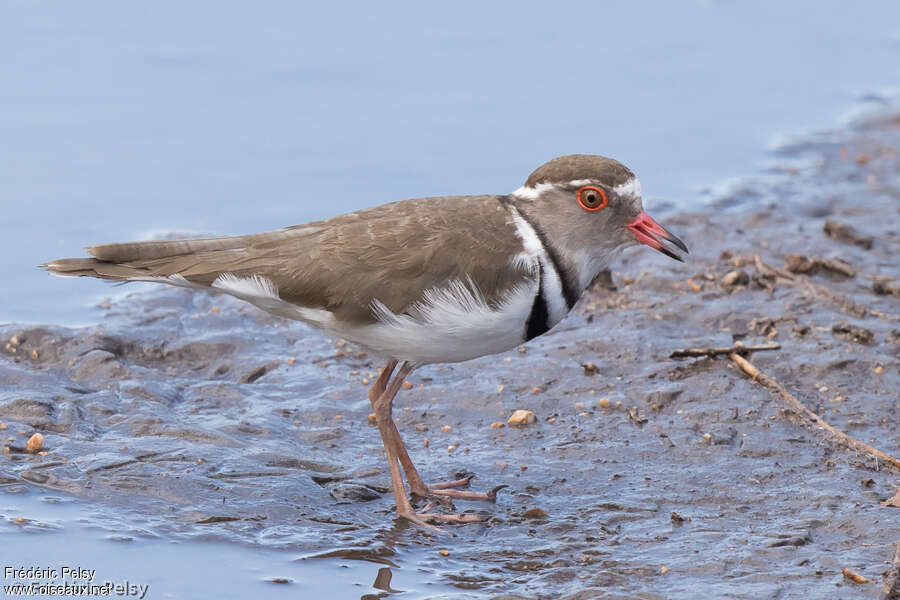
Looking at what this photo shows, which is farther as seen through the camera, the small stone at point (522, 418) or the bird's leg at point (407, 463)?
the small stone at point (522, 418)

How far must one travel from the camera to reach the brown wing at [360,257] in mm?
6480

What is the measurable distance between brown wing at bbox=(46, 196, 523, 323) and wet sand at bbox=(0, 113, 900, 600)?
1.08 m

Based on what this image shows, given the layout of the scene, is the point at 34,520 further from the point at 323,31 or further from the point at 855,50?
the point at 855,50

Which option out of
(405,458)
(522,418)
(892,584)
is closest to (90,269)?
(405,458)

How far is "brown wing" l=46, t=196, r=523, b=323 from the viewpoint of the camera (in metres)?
6.48

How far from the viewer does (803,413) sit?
7551 millimetres

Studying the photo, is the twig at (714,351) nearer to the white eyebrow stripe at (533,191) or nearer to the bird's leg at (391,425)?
the white eyebrow stripe at (533,191)

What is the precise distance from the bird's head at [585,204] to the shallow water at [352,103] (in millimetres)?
3909

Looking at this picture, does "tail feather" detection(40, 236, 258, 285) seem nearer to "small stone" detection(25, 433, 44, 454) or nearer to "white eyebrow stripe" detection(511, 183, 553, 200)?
"small stone" detection(25, 433, 44, 454)

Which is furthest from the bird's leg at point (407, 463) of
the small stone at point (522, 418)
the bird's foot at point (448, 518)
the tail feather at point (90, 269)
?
the tail feather at point (90, 269)

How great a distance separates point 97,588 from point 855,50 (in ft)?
38.8

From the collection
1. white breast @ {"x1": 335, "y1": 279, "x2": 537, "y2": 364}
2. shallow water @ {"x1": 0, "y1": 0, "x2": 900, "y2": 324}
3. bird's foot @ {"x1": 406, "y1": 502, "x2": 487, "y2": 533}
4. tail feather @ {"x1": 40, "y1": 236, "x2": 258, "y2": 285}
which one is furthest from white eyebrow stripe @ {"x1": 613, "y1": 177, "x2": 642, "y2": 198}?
shallow water @ {"x1": 0, "y1": 0, "x2": 900, "y2": 324}

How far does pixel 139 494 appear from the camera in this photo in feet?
22.1

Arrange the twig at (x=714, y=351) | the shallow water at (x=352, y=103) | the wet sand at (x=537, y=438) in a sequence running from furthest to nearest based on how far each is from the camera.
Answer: the shallow water at (x=352, y=103), the twig at (x=714, y=351), the wet sand at (x=537, y=438)
